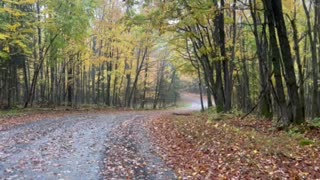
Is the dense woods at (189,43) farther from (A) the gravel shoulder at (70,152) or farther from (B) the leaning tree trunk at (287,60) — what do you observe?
(A) the gravel shoulder at (70,152)

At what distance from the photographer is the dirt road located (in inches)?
302

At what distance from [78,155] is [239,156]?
4.50 metres

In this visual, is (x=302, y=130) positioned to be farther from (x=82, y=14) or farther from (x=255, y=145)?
(x=82, y=14)

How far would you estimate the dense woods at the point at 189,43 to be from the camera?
1384 cm

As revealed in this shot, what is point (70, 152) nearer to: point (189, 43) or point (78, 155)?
point (78, 155)

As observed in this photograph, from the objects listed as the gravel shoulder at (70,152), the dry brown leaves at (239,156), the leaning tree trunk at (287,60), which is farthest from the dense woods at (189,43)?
the gravel shoulder at (70,152)

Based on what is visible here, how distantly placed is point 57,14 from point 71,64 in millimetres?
9786

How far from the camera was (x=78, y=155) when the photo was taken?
9.59 metres

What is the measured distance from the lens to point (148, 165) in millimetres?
8539

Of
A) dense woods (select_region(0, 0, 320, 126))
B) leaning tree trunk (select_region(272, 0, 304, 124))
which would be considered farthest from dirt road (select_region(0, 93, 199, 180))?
dense woods (select_region(0, 0, 320, 126))

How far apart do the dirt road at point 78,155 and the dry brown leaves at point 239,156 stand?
27.2 inches

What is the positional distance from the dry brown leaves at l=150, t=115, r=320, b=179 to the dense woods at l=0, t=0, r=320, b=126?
2.41 meters

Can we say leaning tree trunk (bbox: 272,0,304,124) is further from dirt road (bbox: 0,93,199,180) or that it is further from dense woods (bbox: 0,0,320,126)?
dirt road (bbox: 0,93,199,180)

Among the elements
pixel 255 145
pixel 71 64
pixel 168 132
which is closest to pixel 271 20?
pixel 255 145
